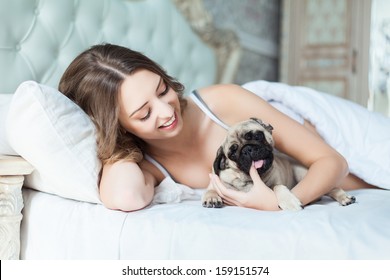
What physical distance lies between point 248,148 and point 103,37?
4.33 feet

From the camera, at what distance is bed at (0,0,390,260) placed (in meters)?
1.18

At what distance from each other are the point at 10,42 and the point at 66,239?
95cm

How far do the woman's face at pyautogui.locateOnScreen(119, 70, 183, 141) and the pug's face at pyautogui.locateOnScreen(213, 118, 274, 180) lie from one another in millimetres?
184

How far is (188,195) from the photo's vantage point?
168 cm

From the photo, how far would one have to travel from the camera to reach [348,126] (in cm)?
195

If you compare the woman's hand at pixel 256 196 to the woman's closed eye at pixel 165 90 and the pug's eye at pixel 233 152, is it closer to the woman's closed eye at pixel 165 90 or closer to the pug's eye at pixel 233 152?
the pug's eye at pixel 233 152

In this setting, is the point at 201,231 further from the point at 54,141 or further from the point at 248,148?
the point at 54,141

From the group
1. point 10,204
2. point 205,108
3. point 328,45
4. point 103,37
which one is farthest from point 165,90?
point 328,45

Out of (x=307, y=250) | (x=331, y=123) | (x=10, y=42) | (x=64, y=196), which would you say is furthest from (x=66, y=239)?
(x=331, y=123)

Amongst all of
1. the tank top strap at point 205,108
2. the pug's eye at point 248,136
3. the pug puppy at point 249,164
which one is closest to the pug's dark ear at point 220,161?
the pug puppy at point 249,164

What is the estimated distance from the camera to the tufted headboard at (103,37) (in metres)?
1.98

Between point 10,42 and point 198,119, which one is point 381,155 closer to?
point 198,119

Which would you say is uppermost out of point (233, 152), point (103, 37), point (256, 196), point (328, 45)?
point (103, 37)

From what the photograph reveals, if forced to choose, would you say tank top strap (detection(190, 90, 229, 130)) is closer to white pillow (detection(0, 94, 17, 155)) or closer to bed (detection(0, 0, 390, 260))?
bed (detection(0, 0, 390, 260))
